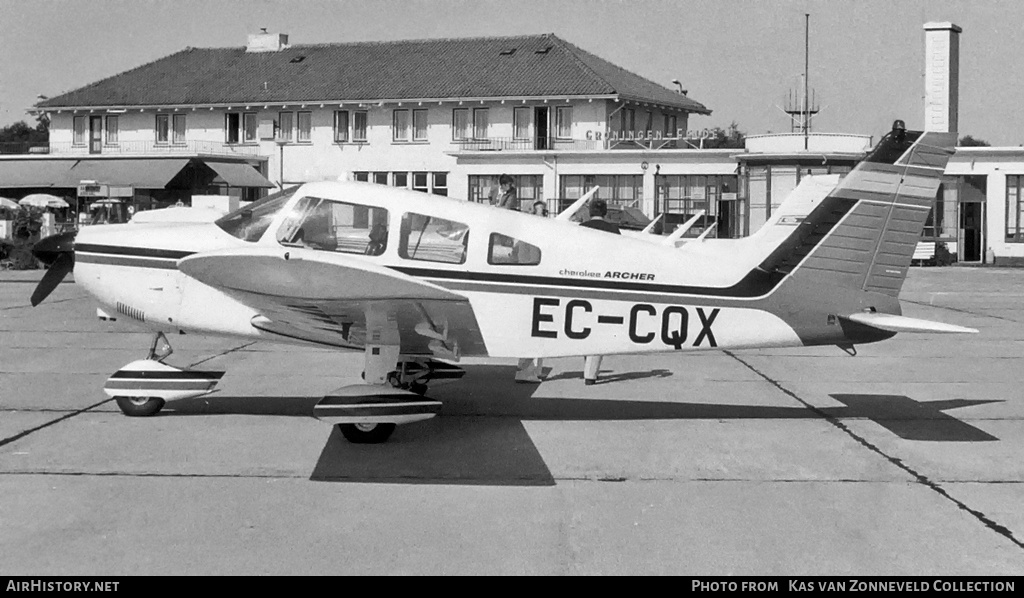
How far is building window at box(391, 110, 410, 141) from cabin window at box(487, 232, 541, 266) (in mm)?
44944

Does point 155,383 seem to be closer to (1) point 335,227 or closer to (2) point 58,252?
(2) point 58,252

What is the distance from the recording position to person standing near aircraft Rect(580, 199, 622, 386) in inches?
452

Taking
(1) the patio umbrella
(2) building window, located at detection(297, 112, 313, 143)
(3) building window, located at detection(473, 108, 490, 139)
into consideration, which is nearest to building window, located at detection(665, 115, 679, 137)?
(3) building window, located at detection(473, 108, 490, 139)

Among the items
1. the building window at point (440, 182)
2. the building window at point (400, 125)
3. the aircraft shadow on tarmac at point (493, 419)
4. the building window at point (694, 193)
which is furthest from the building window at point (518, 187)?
the aircraft shadow on tarmac at point (493, 419)

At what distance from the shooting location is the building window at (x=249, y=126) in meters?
55.4

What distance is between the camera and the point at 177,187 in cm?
5316

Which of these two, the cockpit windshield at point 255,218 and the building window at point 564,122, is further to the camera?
the building window at point 564,122

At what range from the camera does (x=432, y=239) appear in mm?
8719

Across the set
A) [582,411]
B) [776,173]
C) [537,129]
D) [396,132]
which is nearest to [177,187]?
[396,132]

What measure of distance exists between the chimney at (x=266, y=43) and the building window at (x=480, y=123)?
12.8 m

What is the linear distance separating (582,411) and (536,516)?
343 cm

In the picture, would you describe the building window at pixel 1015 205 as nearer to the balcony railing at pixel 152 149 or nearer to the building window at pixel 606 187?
the building window at pixel 606 187

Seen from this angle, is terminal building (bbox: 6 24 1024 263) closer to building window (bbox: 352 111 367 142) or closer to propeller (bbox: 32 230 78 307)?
building window (bbox: 352 111 367 142)
